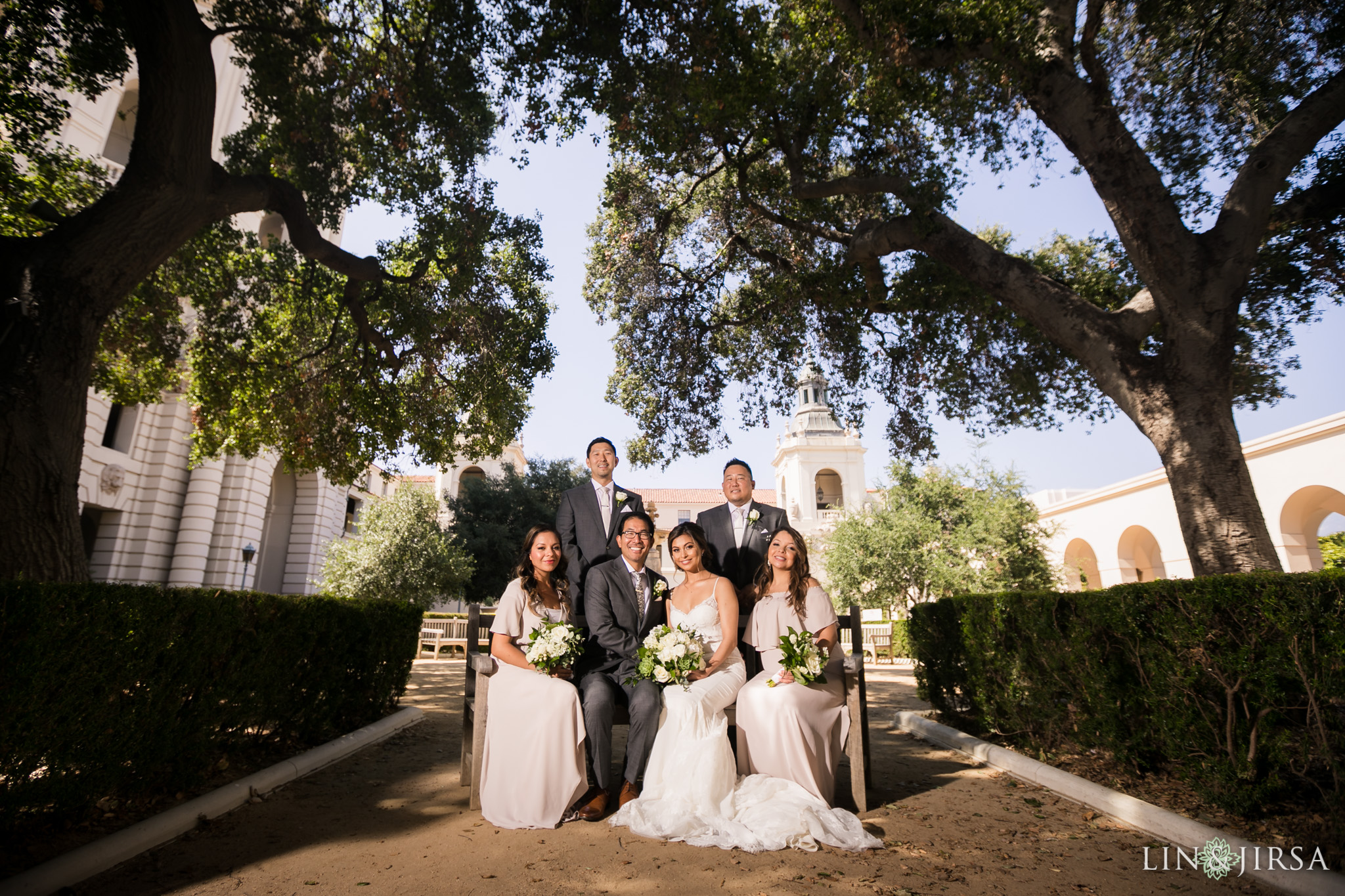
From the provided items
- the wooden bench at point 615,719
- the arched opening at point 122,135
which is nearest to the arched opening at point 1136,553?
the wooden bench at point 615,719

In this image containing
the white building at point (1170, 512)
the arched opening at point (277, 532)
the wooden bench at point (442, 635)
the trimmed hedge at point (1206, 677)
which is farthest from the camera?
the arched opening at point (277, 532)

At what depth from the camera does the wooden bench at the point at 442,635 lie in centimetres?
2197

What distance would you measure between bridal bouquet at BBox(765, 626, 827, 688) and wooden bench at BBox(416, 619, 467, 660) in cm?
1913

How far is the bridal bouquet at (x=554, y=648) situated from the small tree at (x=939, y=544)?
22039 millimetres

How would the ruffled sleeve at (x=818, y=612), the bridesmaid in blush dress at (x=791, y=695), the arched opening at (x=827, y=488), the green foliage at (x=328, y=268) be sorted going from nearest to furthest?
the bridesmaid in blush dress at (x=791, y=695) → the ruffled sleeve at (x=818, y=612) → the green foliage at (x=328, y=268) → the arched opening at (x=827, y=488)

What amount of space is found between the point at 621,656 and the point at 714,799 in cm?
139

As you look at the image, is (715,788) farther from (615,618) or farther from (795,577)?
(795,577)

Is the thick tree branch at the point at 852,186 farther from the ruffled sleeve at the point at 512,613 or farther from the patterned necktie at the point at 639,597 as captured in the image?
the ruffled sleeve at the point at 512,613

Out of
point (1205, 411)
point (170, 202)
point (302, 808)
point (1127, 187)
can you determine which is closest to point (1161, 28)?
point (1127, 187)

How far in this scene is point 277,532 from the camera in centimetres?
3108

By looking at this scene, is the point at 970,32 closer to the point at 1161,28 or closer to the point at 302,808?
the point at 1161,28

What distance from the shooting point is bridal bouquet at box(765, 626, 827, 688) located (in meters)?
4.86

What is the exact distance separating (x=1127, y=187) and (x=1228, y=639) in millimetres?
6070

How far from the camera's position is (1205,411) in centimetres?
709
